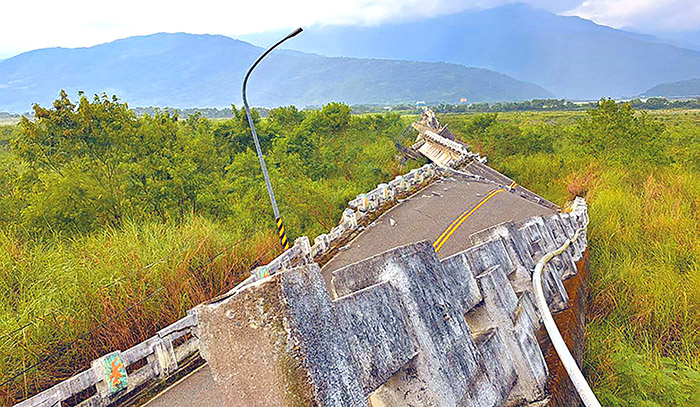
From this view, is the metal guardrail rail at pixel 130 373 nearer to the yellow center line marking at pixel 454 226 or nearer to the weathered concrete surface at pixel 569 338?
the weathered concrete surface at pixel 569 338

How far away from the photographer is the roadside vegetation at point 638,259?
5.48 metres

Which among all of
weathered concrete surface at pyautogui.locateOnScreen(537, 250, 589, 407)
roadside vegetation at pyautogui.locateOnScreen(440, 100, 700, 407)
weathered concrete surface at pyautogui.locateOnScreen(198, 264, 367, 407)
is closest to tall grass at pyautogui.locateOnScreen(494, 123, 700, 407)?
roadside vegetation at pyautogui.locateOnScreen(440, 100, 700, 407)

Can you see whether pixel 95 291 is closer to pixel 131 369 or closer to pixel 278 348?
pixel 131 369

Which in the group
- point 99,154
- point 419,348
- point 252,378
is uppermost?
point 99,154

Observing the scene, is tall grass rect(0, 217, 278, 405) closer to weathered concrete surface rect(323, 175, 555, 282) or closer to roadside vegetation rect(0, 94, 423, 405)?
roadside vegetation rect(0, 94, 423, 405)

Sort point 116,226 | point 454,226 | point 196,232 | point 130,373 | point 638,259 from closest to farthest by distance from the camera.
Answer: point 130,373
point 638,259
point 196,232
point 116,226
point 454,226

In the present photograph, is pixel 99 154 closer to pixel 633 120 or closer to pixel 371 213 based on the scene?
pixel 371 213

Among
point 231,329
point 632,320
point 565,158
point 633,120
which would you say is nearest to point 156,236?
point 231,329

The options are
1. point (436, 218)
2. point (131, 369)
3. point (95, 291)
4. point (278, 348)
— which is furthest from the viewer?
point (436, 218)

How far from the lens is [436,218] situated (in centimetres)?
1493

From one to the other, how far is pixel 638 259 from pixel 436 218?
Answer: 21.5ft

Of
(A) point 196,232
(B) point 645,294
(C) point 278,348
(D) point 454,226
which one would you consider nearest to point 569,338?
(B) point 645,294

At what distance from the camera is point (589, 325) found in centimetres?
661

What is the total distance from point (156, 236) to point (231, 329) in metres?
8.65
